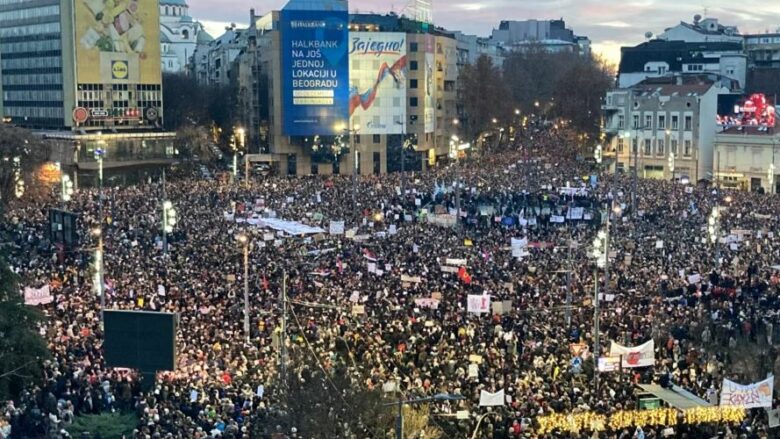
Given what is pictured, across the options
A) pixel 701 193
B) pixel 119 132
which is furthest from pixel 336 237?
pixel 119 132

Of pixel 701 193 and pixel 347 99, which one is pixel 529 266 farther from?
pixel 347 99

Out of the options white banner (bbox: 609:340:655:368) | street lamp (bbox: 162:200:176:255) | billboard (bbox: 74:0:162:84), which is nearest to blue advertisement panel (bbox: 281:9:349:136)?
billboard (bbox: 74:0:162:84)

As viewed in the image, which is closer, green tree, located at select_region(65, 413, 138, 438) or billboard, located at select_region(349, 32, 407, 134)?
green tree, located at select_region(65, 413, 138, 438)

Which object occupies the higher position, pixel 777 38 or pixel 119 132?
pixel 777 38

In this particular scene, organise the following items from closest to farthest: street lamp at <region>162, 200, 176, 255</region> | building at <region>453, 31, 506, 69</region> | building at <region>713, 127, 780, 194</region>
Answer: street lamp at <region>162, 200, 176, 255</region>
building at <region>713, 127, 780, 194</region>
building at <region>453, 31, 506, 69</region>

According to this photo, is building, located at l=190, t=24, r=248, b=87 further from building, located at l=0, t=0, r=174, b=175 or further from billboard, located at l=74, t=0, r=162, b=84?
building, located at l=0, t=0, r=174, b=175

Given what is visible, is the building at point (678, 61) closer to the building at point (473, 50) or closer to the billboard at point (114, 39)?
the building at point (473, 50)
